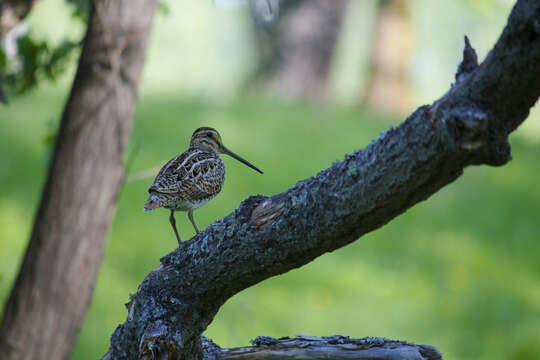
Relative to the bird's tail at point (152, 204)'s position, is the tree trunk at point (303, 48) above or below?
above

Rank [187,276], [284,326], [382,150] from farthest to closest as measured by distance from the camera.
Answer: [284,326] → [187,276] → [382,150]

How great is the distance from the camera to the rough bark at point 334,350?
11.6 feet

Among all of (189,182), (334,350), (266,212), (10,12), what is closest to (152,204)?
(189,182)

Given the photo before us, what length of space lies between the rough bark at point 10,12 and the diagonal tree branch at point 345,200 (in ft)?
10.3

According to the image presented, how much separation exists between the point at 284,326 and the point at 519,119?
6.04 metres

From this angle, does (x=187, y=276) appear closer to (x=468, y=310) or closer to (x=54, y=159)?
(x=54, y=159)

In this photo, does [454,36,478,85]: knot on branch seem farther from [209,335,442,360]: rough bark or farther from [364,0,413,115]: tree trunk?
[364,0,413,115]: tree trunk

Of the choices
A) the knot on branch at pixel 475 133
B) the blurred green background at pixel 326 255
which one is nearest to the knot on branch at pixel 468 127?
the knot on branch at pixel 475 133

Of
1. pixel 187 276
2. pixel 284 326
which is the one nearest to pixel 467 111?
pixel 187 276

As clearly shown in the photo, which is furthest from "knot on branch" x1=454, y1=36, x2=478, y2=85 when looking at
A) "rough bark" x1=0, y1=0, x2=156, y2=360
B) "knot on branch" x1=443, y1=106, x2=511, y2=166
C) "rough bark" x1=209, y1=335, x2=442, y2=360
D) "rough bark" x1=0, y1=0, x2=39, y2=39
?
"rough bark" x1=0, y1=0, x2=39, y2=39

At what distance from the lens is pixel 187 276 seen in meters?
3.49

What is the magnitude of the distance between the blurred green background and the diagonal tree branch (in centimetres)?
357

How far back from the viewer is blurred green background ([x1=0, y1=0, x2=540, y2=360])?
8.38 metres

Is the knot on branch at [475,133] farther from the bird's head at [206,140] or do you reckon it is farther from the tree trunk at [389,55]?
the tree trunk at [389,55]
